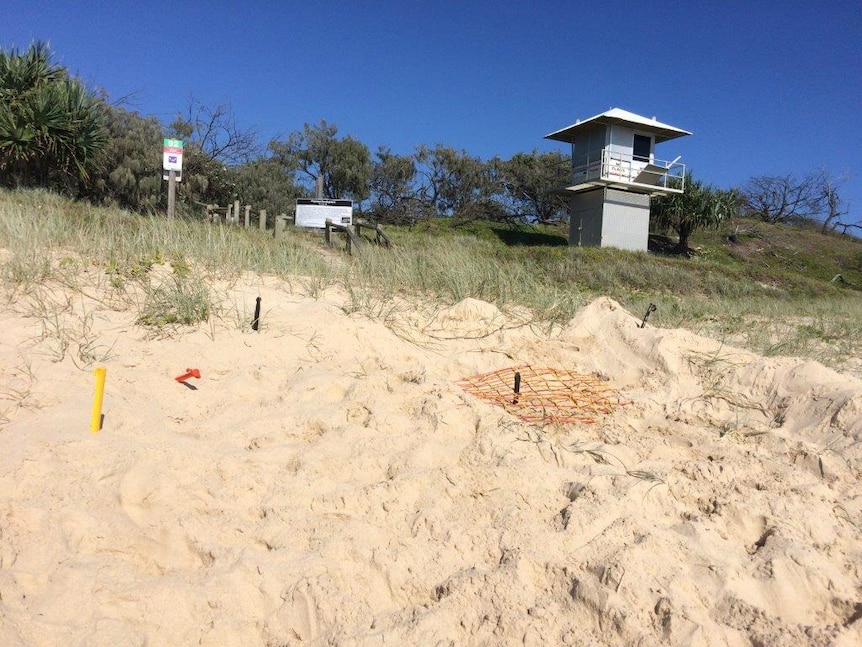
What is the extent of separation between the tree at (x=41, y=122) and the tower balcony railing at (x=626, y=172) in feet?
58.0

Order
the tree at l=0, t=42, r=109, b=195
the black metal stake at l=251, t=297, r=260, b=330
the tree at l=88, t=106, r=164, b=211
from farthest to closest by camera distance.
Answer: the tree at l=88, t=106, r=164, b=211, the tree at l=0, t=42, r=109, b=195, the black metal stake at l=251, t=297, r=260, b=330

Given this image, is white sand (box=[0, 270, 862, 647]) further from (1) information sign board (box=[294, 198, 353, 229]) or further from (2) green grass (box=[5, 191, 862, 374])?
(1) information sign board (box=[294, 198, 353, 229])

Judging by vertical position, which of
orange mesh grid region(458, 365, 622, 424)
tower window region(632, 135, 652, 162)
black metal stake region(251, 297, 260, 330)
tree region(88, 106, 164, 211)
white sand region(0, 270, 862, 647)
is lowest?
white sand region(0, 270, 862, 647)

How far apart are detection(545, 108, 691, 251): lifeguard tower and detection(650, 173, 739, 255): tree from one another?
724 mm

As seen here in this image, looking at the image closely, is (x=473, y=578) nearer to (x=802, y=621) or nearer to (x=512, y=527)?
(x=512, y=527)

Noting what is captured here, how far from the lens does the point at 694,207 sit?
1043 inches

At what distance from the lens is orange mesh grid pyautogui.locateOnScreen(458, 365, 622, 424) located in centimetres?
351

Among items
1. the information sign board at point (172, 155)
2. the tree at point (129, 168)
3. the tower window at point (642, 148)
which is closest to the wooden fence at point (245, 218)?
the information sign board at point (172, 155)

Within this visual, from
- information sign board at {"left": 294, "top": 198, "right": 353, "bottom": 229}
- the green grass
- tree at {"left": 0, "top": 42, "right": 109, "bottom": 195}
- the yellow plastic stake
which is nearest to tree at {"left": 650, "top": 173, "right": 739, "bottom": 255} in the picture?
information sign board at {"left": 294, "top": 198, "right": 353, "bottom": 229}

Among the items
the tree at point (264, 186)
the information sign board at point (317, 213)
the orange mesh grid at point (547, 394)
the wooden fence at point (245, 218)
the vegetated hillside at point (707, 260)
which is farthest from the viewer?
the tree at point (264, 186)

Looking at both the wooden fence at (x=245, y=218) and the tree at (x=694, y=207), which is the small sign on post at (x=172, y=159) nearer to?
the wooden fence at (x=245, y=218)

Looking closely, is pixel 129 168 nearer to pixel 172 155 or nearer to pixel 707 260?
pixel 172 155

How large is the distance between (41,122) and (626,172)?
20.1 metres

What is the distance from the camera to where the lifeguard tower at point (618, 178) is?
24672mm
